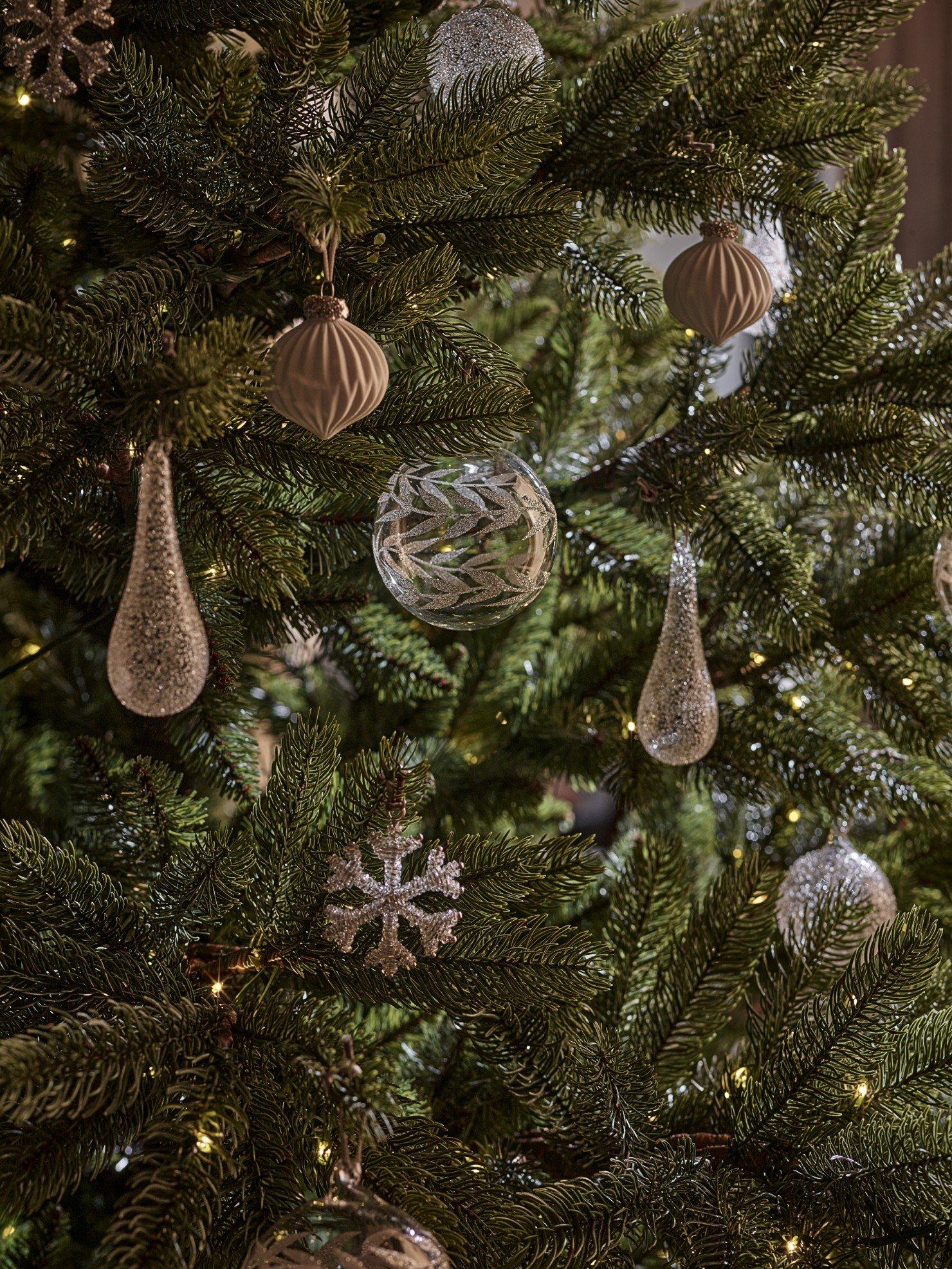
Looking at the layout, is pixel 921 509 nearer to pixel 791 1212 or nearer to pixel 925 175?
pixel 791 1212

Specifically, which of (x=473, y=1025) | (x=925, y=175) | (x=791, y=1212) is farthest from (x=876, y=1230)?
(x=925, y=175)

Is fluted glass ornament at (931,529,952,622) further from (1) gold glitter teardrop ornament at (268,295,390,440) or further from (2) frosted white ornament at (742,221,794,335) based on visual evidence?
(1) gold glitter teardrop ornament at (268,295,390,440)

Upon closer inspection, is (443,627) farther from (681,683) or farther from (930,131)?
(930,131)

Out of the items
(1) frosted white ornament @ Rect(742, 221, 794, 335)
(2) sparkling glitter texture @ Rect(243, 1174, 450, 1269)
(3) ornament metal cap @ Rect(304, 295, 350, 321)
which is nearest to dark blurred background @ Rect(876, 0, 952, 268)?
(1) frosted white ornament @ Rect(742, 221, 794, 335)

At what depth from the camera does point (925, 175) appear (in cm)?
155

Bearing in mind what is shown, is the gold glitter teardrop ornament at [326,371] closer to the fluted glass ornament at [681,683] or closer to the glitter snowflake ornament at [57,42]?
the glitter snowflake ornament at [57,42]

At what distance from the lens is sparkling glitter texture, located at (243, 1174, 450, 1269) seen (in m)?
0.37

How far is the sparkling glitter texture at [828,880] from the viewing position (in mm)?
721

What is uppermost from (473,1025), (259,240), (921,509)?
(259,240)

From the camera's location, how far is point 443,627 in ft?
1.95

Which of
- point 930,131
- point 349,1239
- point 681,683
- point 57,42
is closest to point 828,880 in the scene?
point 681,683

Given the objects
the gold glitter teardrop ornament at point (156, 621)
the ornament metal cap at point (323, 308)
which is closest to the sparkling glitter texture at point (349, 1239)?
the gold glitter teardrop ornament at point (156, 621)

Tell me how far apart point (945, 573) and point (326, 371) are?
39cm

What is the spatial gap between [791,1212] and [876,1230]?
0.03 meters
